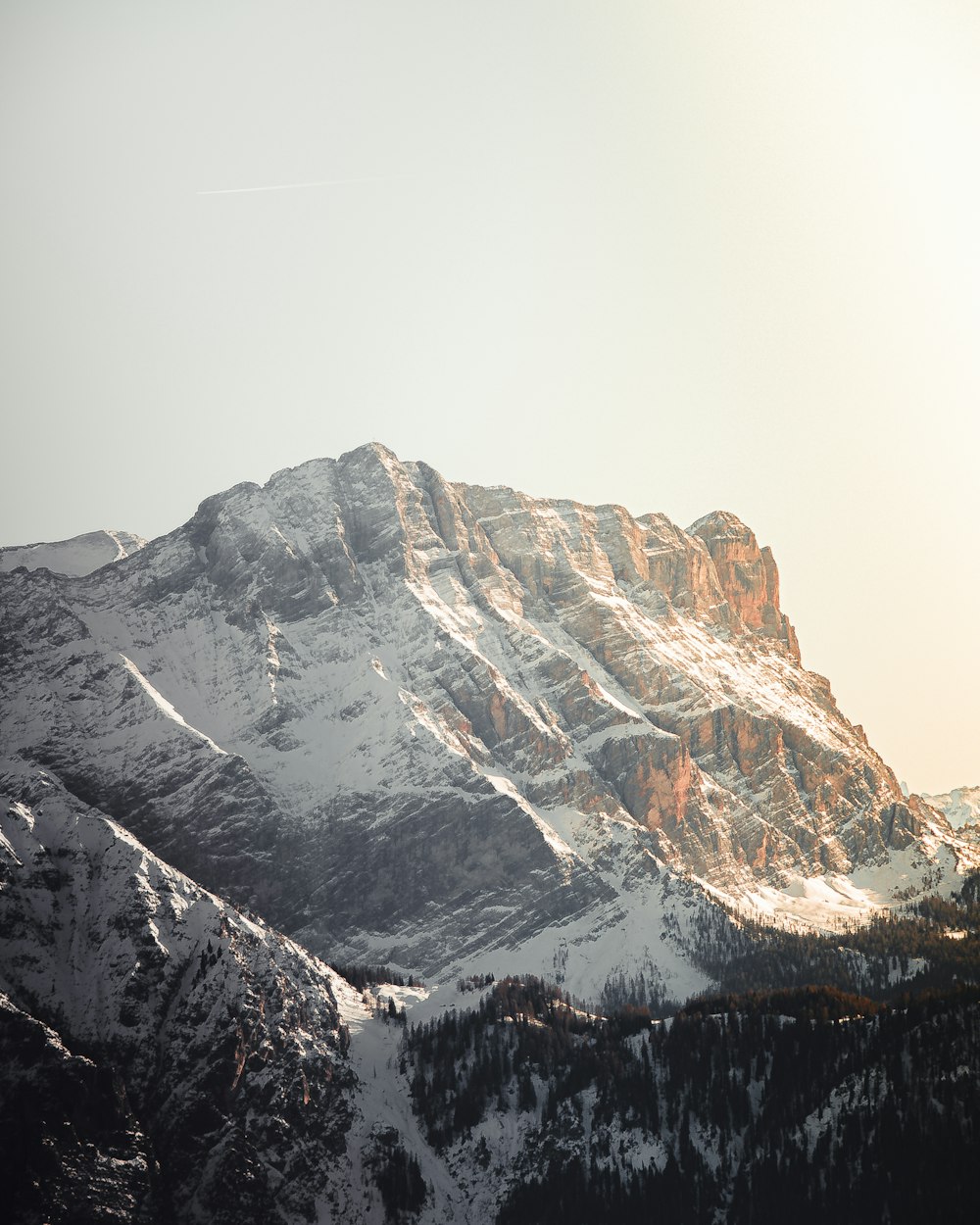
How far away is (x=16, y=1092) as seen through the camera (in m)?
195

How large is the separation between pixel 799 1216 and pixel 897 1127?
1640cm

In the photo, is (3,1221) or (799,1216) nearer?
(3,1221)

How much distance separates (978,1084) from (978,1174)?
14.0 meters

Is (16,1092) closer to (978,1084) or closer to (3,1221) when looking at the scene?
(3,1221)

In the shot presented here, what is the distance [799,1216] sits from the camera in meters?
197

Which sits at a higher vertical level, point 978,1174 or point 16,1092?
point 16,1092

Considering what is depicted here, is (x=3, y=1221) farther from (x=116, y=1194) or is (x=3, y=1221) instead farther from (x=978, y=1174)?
(x=978, y=1174)

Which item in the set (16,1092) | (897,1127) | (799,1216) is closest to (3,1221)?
(16,1092)

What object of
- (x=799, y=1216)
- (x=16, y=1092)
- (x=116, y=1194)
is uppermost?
(x=16, y=1092)

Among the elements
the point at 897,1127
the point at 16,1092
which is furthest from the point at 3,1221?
the point at 897,1127

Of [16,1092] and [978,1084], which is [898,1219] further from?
[16,1092]

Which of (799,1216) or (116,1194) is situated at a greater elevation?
(116,1194)

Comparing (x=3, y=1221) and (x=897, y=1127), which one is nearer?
(x=3, y=1221)

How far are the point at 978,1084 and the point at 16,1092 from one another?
4688 inches
